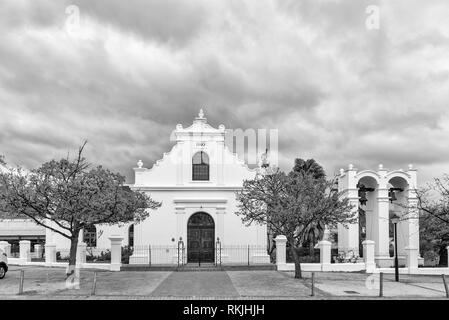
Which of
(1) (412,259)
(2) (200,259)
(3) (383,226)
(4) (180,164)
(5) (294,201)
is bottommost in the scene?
(2) (200,259)

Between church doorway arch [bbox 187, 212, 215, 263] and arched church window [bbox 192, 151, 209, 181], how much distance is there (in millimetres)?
2379

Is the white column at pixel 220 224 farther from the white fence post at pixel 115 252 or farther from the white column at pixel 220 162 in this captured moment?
the white fence post at pixel 115 252

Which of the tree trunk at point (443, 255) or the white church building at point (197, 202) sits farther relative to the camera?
the tree trunk at point (443, 255)

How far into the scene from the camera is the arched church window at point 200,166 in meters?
33.5

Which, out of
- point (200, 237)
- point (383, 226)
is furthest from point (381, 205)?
point (200, 237)

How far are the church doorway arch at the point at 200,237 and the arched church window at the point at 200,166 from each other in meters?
2.38

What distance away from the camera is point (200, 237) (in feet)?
107

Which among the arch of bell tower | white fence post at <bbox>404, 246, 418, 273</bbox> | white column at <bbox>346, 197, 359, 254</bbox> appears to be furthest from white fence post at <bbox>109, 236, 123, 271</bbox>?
white fence post at <bbox>404, 246, 418, 273</bbox>

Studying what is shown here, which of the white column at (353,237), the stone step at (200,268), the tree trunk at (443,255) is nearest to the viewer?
the stone step at (200,268)

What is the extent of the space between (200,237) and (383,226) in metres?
13.0

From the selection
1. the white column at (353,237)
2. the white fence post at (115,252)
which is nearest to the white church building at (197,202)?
the white fence post at (115,252)

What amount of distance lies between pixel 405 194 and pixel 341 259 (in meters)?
8.06

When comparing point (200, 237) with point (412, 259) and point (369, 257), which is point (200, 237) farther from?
point (412, 259)
